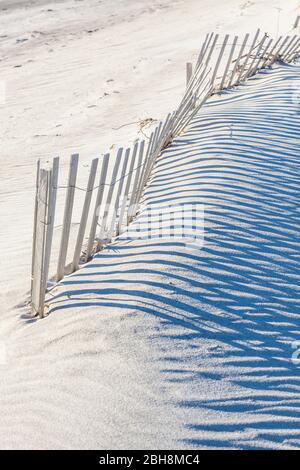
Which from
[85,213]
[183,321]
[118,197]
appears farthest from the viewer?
[118,197]

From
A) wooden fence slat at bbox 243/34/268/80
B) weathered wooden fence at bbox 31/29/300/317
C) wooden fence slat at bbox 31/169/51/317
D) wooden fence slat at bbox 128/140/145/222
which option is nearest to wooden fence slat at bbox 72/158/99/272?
weathered wooden fence at bbox 31/29/300/317

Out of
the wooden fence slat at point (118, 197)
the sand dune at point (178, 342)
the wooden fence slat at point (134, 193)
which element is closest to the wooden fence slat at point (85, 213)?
the sand dune at point (178, 342)

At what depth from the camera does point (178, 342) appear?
4.11m

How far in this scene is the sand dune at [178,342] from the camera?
3.52m

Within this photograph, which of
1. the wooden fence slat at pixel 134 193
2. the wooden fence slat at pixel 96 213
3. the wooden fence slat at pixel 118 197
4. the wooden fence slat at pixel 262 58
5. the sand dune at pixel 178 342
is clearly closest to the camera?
the sand dune at pixel 178 342

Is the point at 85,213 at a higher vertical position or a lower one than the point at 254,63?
higher

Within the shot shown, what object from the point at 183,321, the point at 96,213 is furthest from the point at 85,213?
the point at 183,321

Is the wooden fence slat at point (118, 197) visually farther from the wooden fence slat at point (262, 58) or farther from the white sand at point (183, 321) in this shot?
the wooden fence slat at point (262, 58)

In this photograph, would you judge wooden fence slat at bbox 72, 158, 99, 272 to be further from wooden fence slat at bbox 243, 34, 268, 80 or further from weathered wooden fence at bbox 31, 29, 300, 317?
wooden fence slat at bbox 243, 34, 268, 80

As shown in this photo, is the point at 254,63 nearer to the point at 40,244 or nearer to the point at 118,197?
the point at 118,197

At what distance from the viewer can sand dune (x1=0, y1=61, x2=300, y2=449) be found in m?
3.52

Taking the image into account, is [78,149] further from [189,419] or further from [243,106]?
[189,419]

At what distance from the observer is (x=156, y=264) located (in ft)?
15.9

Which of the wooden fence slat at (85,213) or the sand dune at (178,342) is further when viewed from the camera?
the wooden fence slat at (85,213)
